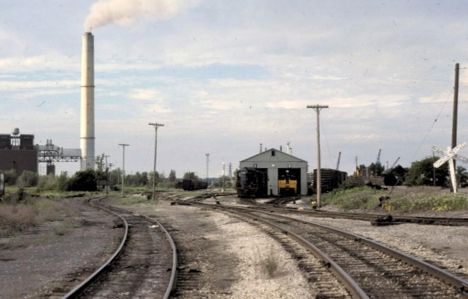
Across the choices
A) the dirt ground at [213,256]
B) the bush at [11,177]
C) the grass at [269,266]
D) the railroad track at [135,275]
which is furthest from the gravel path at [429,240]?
the bush at [11,177]

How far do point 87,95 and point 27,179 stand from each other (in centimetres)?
3494

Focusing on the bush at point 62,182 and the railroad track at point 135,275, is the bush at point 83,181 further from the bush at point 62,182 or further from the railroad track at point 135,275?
the railroad track at point 135,275

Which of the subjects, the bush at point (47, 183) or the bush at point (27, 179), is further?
the bush at point (27, 179)

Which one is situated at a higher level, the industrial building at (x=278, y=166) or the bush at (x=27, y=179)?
the industrial building at (x=278, y=166)

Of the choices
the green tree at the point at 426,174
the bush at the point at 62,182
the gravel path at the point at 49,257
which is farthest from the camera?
the bush at the point at 62,182

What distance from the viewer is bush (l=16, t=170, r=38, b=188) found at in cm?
11678

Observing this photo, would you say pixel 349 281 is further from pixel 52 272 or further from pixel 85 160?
pixel 85 160

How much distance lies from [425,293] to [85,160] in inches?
3811

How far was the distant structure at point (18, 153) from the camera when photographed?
133000mm

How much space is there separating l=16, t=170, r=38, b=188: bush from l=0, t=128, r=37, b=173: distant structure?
33.6ft

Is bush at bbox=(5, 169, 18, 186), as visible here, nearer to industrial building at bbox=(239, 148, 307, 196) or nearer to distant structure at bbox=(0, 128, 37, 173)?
distant structure at bbox=(0, 128, 37, 173)

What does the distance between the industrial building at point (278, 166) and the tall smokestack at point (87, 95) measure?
1240 inches

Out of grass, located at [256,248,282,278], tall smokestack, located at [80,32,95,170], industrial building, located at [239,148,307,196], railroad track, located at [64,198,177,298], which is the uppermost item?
tall smokestack, located at [80,32,95,170]

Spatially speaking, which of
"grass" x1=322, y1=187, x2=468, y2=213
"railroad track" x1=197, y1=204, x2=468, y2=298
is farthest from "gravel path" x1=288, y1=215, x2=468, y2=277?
"grass" x1=322, y1=187, x2=468, y2=213
